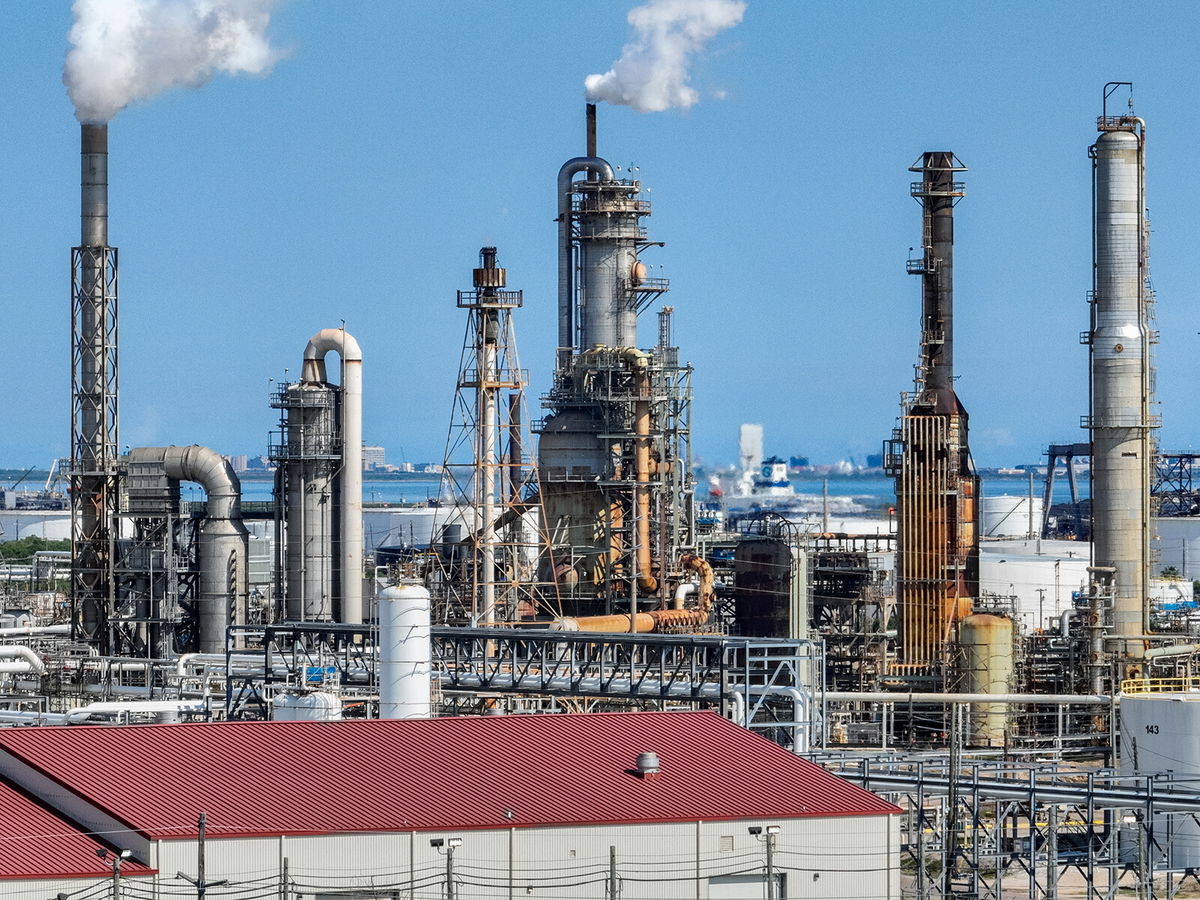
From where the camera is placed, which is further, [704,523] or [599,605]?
[704,523]

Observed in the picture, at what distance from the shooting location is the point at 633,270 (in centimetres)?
6631

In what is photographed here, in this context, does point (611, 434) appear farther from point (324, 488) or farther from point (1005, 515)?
point (1005, 515)

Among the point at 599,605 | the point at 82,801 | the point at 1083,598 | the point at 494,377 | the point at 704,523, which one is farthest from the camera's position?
the point at 704,523

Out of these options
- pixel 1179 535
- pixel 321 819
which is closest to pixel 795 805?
pixel 321 819

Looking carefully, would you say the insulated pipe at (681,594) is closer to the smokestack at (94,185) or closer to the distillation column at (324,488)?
the distillation column at (324,488)

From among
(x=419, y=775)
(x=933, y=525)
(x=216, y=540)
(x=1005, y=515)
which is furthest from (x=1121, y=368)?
(x=1005, y=515)

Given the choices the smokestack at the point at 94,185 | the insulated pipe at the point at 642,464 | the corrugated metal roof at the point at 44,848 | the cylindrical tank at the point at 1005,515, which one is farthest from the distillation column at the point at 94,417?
the cylindrical tank at the point at 1005,515

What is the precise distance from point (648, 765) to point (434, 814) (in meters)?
3.07

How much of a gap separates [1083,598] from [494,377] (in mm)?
15666

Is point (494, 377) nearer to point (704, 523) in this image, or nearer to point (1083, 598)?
point (1083, 598)

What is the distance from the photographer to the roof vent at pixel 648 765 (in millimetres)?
27391

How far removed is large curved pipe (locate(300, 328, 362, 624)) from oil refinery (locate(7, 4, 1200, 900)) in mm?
105

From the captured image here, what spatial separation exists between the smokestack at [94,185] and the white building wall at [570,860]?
3256 cm

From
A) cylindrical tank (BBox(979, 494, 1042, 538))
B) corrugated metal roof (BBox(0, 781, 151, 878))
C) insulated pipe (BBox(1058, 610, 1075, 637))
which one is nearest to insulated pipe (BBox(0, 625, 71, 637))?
insulated pipe (BBox(1058, 610, 1075, 637))
